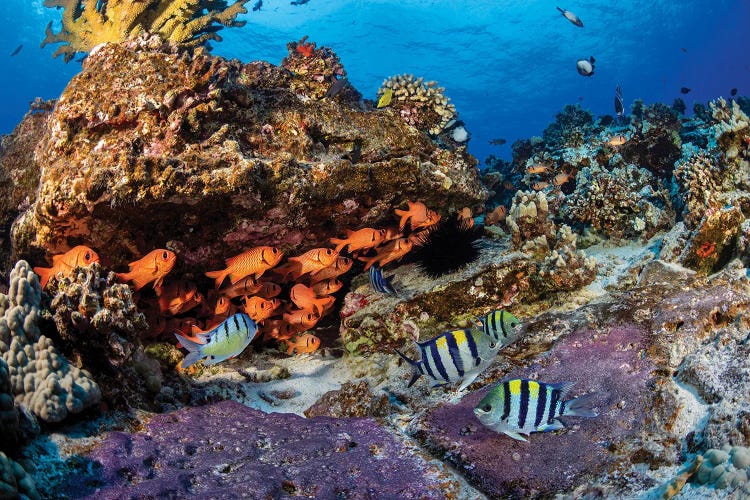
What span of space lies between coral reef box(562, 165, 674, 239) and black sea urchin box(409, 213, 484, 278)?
3.11 m

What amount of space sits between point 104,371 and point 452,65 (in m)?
74.1

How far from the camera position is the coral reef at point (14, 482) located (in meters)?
1.74

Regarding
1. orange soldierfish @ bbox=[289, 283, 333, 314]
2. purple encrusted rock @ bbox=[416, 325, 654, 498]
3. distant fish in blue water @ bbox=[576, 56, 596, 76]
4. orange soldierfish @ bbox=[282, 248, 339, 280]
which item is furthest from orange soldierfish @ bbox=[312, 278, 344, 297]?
distant fish in blue water @ bbox=[576, 56, 596, 76]

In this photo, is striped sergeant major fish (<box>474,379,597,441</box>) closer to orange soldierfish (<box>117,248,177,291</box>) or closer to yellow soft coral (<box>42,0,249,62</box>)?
orange soldierfish (<box>117,248,177,291</box>)

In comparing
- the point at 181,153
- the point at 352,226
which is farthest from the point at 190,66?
the point at 352,226

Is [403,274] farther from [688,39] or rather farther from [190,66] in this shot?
[688,39]

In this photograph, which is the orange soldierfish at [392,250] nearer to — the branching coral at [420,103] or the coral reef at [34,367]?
the branching coral at [420,103]

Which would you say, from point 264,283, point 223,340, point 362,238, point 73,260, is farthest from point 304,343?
point 73,260

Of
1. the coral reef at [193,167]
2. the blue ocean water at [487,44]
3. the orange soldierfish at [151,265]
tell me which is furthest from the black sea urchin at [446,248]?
the blue ocean water at [487,44]

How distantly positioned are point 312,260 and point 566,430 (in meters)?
3.10

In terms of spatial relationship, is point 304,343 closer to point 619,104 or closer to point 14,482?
point 14,482

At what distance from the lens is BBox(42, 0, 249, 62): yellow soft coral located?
7129 mm

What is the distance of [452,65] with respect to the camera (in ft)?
224

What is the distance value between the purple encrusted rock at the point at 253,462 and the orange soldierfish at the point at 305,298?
1979 millimetres
